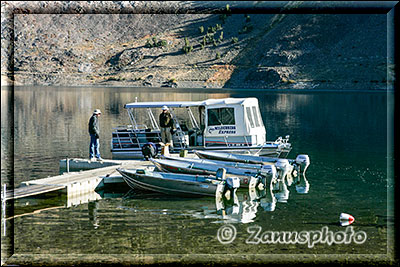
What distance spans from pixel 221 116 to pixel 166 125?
2.48 metres

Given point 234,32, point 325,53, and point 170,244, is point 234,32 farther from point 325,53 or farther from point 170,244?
point 170,244

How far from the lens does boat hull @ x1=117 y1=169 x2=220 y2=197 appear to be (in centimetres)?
2044

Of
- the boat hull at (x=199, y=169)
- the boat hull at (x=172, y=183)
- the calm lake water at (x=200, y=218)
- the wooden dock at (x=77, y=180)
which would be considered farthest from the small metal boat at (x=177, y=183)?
the wooden dock at (x=77, y=180)

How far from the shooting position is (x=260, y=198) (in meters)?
21.1

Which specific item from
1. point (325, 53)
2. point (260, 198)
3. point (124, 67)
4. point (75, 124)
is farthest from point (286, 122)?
point (124, 67)

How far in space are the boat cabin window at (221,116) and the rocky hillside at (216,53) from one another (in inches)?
3648

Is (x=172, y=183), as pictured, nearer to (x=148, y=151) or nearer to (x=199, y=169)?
(x=199, y=169)

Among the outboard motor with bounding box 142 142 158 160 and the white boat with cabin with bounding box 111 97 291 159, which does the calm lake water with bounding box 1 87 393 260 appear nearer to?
the white boat with cabin with bounding box 111 97 291 159

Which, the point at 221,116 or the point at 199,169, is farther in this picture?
the point at 221,116

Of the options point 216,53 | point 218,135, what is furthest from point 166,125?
point 216,53

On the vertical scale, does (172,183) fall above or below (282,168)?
below

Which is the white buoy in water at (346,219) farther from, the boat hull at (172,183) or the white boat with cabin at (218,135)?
the white boat with cabin at (218,135)

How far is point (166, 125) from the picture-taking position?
27109 millimetres

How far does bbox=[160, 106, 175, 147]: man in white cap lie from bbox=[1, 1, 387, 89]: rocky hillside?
9221 cm
